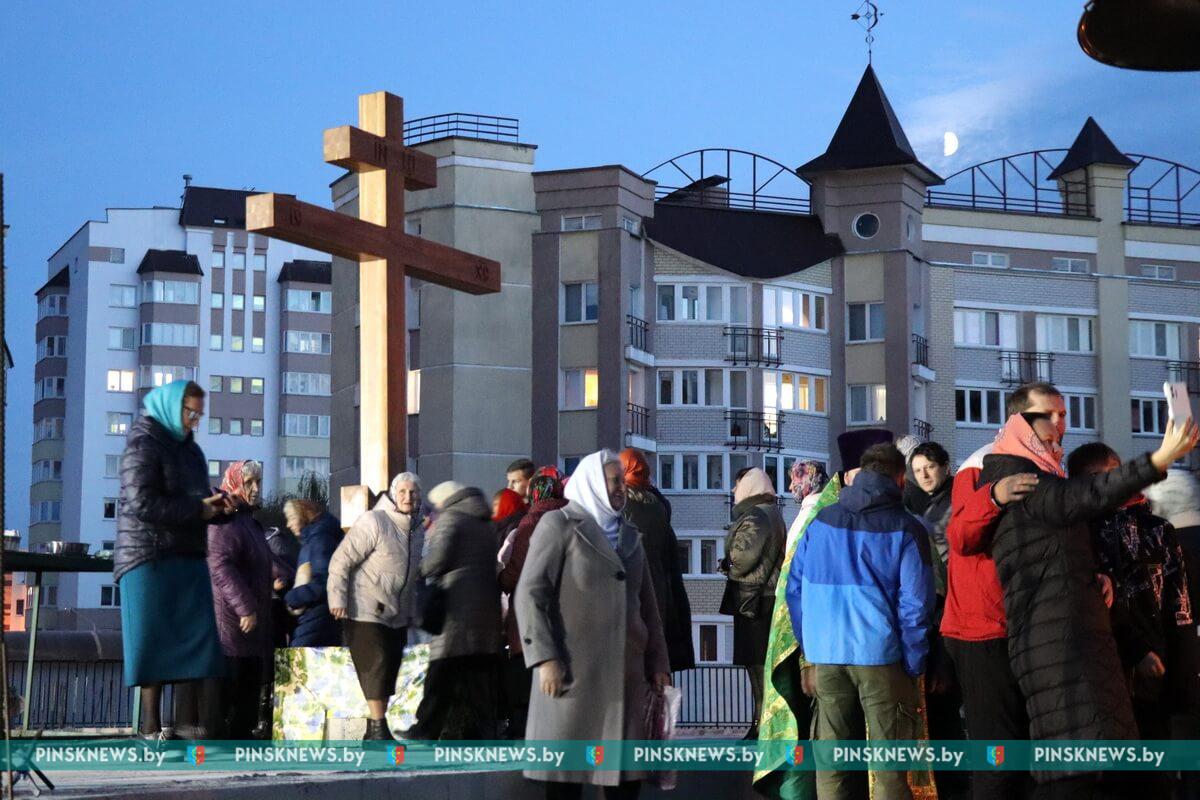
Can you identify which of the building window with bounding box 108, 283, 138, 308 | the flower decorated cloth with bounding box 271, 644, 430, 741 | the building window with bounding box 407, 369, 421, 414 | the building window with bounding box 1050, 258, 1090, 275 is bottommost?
the flower decorated cloth with bounding box 271, 644, 430, 741

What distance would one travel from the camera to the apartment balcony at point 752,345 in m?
63.2

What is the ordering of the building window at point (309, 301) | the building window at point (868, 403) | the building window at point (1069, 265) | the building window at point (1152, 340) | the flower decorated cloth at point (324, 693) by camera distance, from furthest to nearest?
1. the building window at point (309, 301)
2. the building window at point (1069, 265)
3. the building window at point (1152, 340)
4. the building window at point (868, 403)
5. the flower decorated cloth at point (324, 693)

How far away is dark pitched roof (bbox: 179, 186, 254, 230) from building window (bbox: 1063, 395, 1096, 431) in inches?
2268

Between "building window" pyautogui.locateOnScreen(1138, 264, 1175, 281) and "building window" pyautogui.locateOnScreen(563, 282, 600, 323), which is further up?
"building window" pyautogui.locateOnScreen(1138, 264, 1175, 281)

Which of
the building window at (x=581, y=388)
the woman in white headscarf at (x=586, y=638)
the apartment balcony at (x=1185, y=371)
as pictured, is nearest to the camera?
the woman in white headscarf at (x=586, y=638)

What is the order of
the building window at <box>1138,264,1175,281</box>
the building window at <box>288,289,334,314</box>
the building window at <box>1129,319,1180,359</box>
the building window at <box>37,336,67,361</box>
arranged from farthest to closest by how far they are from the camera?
A: the building window at <box>37,336,67,361</box> → the building window at <box>288,289,334,314</box> → the building window at <box>1138,264,1175,281</box> → the building window at <box>1129,319,1180,359</box>

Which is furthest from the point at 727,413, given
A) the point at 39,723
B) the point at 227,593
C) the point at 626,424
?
the point at 227,593

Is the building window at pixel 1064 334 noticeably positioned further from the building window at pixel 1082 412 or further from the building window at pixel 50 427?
the building window at pixel 50 427

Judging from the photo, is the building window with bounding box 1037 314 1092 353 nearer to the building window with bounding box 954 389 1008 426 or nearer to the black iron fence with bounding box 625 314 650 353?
the building window with bounding box 954 389 1008 426

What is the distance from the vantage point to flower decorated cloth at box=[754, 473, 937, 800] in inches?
405

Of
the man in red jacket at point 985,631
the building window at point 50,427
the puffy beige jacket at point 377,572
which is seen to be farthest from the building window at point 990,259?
the building window at point 50,427

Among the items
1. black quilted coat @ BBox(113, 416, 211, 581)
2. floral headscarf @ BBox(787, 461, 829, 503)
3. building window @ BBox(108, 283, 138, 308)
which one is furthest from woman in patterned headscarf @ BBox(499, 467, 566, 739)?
building window @ BBox(108, 283, 138, 308)

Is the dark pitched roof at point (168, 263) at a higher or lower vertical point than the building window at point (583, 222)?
higher

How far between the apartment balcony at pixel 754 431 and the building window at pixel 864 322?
4.38 metres
